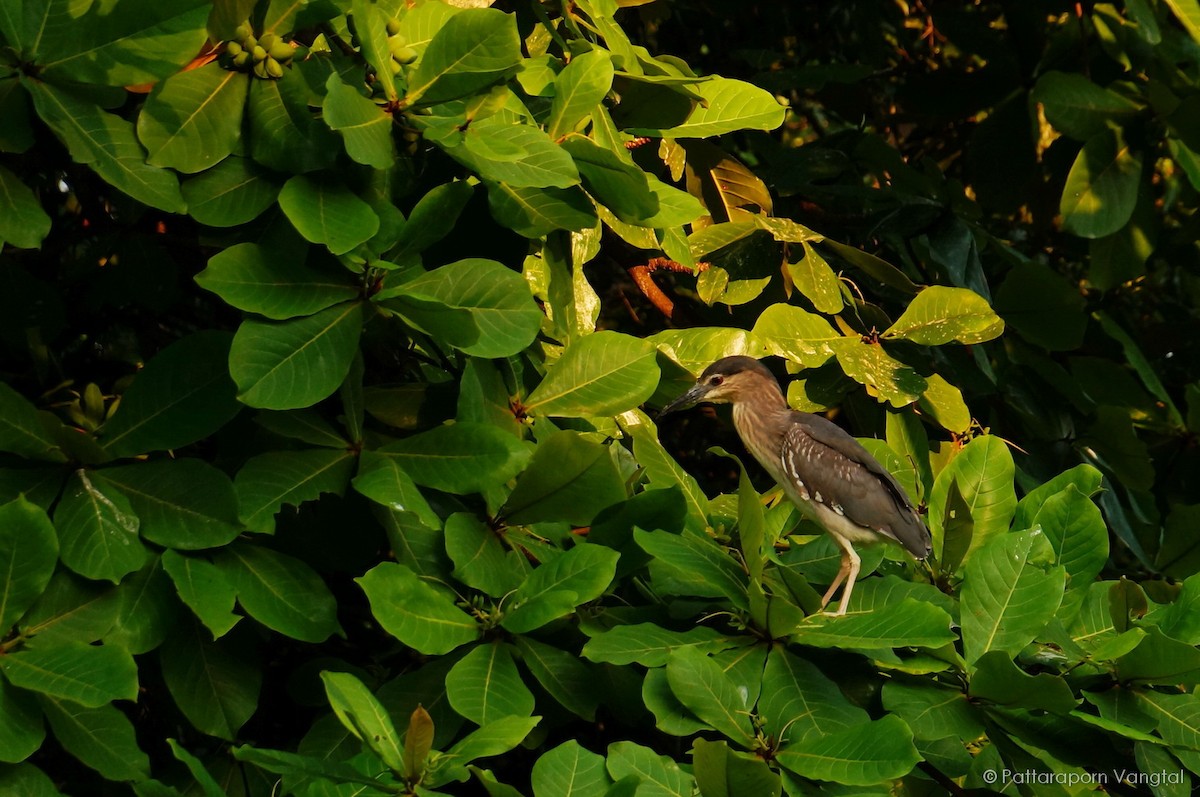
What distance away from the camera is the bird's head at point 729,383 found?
12.2 feet

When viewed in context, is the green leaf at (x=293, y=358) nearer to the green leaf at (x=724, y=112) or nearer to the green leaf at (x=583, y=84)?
the green leaf at (x=583, y=84)

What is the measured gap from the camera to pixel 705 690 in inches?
85.4

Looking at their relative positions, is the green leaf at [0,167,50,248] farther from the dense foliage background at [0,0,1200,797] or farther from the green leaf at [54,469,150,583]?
the green leaf at [54,469,150,583]

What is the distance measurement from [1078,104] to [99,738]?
3.52 meters

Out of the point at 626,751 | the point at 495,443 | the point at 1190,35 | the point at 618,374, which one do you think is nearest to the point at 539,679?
the point at 626,751

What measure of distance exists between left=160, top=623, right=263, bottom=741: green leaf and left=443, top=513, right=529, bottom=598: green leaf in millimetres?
453

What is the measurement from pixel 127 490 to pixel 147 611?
21 centimetres

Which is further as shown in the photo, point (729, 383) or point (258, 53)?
point (729, 383)

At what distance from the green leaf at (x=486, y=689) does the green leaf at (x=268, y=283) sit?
0.68m

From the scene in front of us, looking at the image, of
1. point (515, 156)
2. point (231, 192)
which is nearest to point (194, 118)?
point (231, 192)

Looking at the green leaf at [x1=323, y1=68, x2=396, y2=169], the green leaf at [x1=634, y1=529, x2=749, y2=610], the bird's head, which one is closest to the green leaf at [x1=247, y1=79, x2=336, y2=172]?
the green leaf at [x1=323, y1=68, x2=396, y2=169]

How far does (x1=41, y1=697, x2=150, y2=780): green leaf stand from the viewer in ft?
6.75

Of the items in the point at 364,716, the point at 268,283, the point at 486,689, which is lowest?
the point at 486,689

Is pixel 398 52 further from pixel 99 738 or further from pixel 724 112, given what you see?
pixel 99 738
